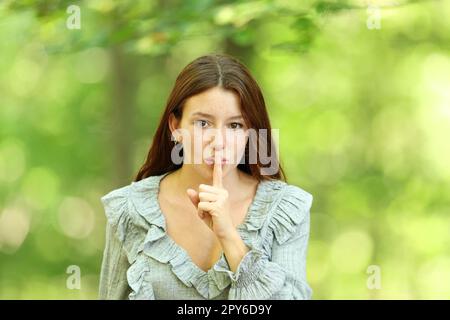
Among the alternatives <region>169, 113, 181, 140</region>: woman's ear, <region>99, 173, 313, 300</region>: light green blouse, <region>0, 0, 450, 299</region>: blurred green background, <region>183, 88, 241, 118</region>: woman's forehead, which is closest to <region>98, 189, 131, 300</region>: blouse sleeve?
<region>99, 173, 313, 300</region>: light green blouse

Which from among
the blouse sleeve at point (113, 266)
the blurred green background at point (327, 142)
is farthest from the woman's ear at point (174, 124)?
the blurred green background at point (327, 142)

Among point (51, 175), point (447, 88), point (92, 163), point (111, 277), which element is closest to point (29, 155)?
point (51, 175)

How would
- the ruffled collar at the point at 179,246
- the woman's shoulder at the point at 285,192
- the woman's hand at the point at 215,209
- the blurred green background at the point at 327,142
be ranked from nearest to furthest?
the woman's hand at the point at 215,209
the ruffled collar at the point at 179,246
the woman's shoulder at the point at 285,192
the blurred green background at the point at 327,142

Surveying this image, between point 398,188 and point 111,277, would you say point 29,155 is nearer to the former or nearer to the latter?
point 398,188

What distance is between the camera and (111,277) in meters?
2.04

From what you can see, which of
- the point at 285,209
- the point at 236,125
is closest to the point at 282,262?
the point at 285,209

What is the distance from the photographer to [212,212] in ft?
5.96

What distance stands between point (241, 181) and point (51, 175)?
24.0ft

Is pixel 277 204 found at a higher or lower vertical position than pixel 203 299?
higher

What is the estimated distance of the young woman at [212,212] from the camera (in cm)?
186

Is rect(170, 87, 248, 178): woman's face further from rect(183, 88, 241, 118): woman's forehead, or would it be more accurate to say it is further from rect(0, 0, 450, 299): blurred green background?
rect(0, 0, 450, 299): blurred green background

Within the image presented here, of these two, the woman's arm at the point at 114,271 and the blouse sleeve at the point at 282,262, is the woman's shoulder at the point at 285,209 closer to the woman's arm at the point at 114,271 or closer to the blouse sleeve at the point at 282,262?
the blouse sleeve at the point at 282,262

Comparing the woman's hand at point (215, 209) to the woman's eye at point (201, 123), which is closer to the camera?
the woman's hand at point (215, 209)
